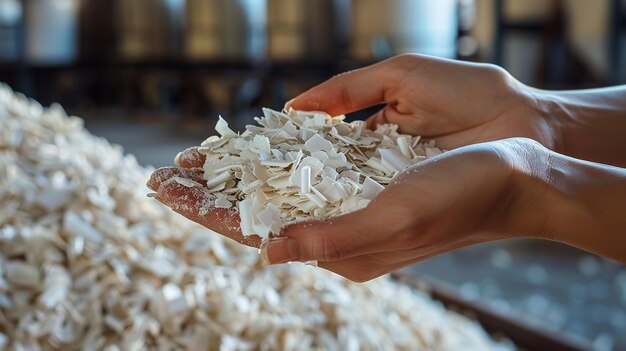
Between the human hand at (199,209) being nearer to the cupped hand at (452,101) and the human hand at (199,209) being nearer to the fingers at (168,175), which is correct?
the fingers at (168,175)

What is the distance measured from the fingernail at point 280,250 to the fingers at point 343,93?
0.46 m

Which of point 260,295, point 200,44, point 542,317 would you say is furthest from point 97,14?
point 260,295

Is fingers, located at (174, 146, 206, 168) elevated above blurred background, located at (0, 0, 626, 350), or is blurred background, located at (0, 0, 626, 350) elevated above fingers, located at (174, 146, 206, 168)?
fingers, located at (174, 146, 206, 168)

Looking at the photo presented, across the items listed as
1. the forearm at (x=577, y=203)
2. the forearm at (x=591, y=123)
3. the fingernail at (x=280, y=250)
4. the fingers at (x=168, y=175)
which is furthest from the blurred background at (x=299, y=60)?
the fingernail at (x=280, y=250)

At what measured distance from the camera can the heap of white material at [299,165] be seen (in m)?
0.86

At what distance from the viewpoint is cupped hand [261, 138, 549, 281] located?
0.76 metres

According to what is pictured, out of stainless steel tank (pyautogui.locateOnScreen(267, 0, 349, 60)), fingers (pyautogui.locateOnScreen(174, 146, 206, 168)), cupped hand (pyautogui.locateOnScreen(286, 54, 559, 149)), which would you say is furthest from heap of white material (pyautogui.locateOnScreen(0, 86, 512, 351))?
stainless steel tank (pyautogui.locateOnScreen(267, 0, 349, 60))

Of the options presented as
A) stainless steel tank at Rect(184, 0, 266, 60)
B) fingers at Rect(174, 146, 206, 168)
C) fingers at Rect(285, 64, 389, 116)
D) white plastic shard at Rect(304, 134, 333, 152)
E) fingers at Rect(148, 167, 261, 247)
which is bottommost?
stainless steel tank at Rect(184, 0, 266, 60)

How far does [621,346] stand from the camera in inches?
88.1

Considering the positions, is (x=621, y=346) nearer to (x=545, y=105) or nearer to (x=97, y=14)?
(x=545, y=105)

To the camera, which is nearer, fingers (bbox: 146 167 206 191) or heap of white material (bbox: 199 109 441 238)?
heap of white material (bbox: 199 109 441 238)

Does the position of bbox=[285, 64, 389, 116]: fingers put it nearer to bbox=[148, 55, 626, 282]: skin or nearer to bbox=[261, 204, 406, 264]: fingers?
bbox=[148, 55, 626, 282]: skin

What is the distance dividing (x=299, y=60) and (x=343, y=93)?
195 inches

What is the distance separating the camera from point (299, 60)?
6082 millimetres
